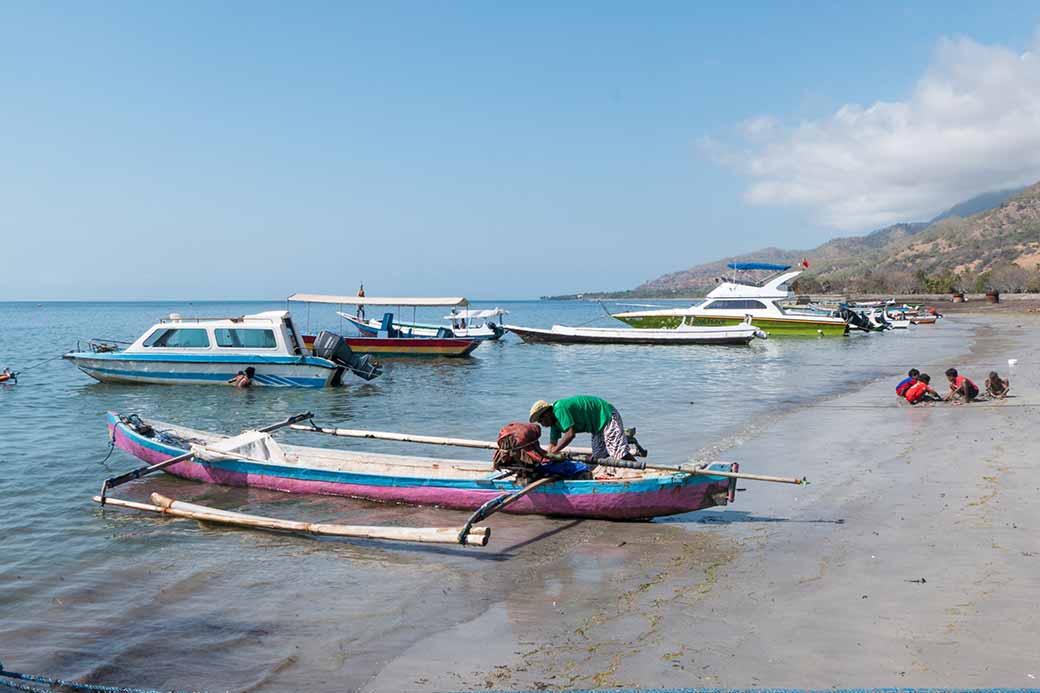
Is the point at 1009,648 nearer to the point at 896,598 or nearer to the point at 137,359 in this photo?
the point at 896,598

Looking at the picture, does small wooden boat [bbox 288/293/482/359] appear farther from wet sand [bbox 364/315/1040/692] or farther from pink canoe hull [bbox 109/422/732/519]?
wet sand [bbox 364/315/1040/692]

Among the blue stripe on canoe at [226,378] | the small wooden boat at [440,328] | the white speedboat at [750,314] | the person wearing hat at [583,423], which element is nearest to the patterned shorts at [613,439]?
the person wearing hat at [583,423]

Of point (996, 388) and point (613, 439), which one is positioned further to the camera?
point (996, 388)

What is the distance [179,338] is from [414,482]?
15.7 m

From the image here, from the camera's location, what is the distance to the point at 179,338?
22.8 metres

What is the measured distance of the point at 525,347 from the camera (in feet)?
135

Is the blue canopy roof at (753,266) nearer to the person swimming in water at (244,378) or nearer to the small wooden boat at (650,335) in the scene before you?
the small wooden boat at (650,335)

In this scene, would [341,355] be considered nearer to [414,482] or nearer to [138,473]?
[138,473]

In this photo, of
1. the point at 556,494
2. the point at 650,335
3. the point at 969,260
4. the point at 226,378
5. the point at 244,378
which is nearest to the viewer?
the point at 556,494

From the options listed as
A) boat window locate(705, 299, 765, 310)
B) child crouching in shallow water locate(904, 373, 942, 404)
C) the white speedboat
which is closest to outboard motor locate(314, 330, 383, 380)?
child crouching in shallow water locate(904, 373, 942, 404)

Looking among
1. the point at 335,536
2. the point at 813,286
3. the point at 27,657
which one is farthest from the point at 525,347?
the point at 813,286

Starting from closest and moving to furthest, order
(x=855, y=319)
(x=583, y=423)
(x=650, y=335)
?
1. (x=583, y=423)
2. (x=650, y=335)
3. (x=855, y=319)

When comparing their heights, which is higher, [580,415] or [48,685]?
[580,415]

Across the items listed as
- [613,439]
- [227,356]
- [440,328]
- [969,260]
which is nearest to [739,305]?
[440,328]
